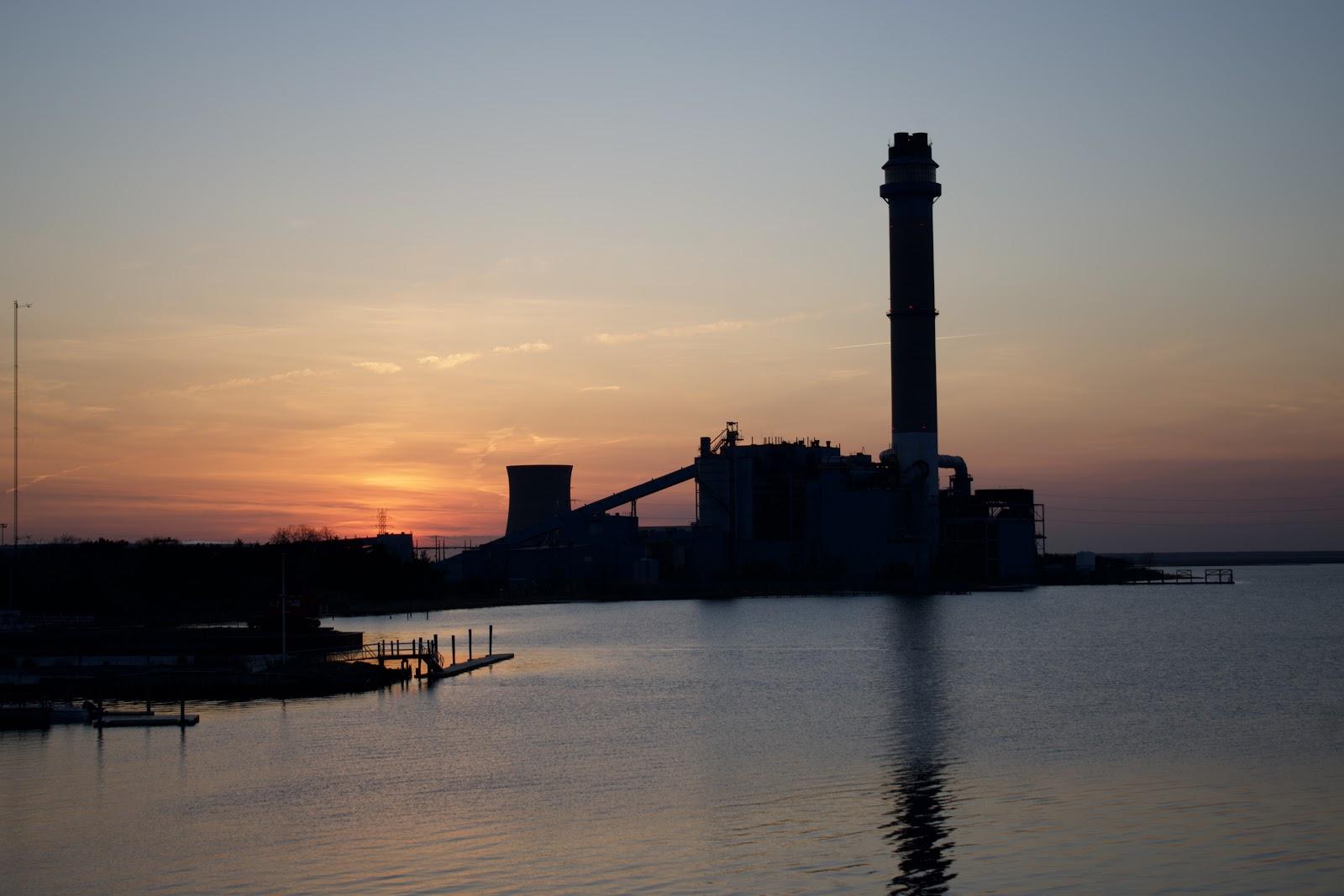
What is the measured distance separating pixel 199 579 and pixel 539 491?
39.8m

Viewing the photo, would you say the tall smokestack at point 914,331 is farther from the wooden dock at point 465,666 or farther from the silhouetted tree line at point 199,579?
the wooden dock at point 465,666

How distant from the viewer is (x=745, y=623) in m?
122

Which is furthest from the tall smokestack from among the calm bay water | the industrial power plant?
the calm bay water

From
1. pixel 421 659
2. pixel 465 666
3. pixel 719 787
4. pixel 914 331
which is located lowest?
pixel 719 787

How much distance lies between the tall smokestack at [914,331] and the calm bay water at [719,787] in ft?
245

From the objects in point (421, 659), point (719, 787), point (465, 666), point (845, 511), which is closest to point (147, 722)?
point (421, 659)

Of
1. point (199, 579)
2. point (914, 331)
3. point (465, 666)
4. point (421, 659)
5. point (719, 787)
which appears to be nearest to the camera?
point (719, 787)

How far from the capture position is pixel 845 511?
506 feet

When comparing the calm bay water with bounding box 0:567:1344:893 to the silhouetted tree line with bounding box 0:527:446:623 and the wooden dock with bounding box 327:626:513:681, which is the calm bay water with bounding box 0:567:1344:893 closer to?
the wooden dock with bounding box 327:626:513:681

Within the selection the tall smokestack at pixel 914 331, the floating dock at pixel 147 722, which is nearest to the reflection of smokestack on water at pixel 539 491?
the tall smokestack at pixel 914 331

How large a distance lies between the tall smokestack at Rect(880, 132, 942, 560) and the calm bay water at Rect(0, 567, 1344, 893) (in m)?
74.8

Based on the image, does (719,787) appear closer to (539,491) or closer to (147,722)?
(147,722)

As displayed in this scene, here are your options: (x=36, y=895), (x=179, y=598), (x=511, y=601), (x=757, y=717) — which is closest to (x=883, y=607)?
(x=511, y=601)

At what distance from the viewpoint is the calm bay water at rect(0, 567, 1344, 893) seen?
1207 inches
